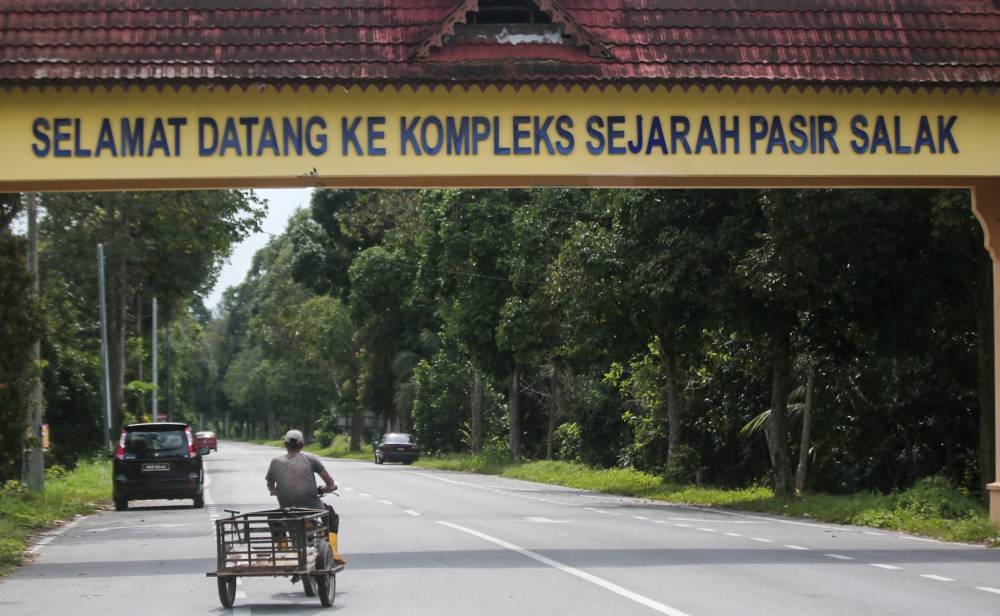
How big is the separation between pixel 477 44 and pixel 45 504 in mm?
13908

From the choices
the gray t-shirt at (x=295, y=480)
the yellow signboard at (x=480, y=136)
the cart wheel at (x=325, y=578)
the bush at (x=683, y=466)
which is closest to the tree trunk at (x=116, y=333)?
the bush at (x=683, y=466)

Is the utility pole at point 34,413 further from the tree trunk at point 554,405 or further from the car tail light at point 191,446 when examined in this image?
the tree trunk at point 554,405

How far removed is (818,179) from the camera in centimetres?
1816

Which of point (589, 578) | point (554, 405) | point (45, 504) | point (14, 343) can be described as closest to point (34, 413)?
point (45, 504)

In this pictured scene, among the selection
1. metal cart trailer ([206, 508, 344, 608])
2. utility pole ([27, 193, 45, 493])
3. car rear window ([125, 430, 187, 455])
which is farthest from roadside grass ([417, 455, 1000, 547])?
utility pole ([27, 193, 45, 493])

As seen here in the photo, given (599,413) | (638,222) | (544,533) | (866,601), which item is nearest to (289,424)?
(599,413)

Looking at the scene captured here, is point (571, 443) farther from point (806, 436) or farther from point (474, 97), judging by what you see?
point (474, 97)

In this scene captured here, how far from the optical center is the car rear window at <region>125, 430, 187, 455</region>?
92.4 feet

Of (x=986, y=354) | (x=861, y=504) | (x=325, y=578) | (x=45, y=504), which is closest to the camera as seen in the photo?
(x=325, y=578)

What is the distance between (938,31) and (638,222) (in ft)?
37.5

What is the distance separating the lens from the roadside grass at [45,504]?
57.9 ft

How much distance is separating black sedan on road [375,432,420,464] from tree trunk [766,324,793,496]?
34.3 meters

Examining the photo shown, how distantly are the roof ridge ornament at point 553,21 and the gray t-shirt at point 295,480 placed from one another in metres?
6.44

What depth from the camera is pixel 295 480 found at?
40.9 ft
